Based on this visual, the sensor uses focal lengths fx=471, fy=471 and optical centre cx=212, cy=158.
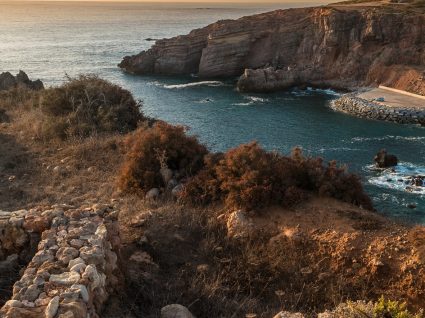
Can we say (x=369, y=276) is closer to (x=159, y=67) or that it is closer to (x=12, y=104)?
(x=12, y=104)

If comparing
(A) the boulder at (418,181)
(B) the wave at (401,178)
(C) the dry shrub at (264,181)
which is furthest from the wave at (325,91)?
(C) the dry shrub at (264,181)

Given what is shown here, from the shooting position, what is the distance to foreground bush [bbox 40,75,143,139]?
1736 cm

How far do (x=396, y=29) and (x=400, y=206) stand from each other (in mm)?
37260

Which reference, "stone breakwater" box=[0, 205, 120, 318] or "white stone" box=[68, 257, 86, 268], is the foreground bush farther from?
"white stone" box=[68, 257, 86, 268]

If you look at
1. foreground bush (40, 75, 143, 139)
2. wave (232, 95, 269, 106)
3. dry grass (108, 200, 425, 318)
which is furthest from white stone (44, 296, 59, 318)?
wave (232, 95, 269, 106)

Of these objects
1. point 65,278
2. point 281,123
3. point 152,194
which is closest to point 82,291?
point 65,278

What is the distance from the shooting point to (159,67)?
203 ft

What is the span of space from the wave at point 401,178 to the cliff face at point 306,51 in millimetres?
22100

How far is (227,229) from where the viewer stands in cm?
1023

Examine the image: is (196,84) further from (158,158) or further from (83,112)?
(158,158)

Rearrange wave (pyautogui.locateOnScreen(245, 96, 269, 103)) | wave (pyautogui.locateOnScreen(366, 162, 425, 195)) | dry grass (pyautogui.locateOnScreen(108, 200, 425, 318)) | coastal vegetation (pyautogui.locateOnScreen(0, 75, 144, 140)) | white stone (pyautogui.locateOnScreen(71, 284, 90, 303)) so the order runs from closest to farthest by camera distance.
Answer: white stone (pyautogui.locateOnScreen(71, 284, 90, 303))
dry grass (pyautogui.locateOnScreen(108, 200, 425, 318))
coastal vegetation (pyautogui.locateOnScreen(0, 75, 144, 140))
wave (pyautogui.locateOnScreen(366, 162, 425, 195))
wave (pyautogui.locateOnScreen(245, 96, 269, 103))

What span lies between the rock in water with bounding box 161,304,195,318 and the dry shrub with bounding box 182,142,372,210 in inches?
174

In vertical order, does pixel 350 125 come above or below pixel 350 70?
below

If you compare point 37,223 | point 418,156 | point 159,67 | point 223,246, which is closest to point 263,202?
point 223,246
